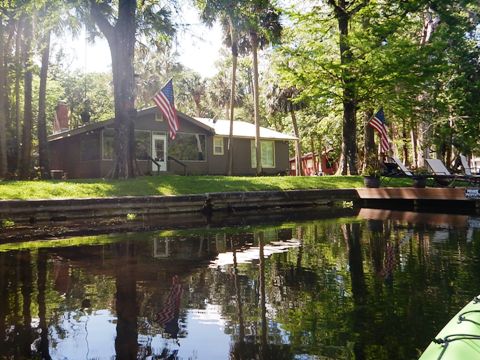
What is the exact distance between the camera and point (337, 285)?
512cm

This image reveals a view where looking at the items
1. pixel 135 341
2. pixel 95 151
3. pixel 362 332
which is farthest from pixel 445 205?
pixel 95 151

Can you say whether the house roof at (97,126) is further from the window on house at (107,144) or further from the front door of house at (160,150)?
the front door of house at (160,150)

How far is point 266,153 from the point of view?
29.0m

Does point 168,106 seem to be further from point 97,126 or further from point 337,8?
point 337,8

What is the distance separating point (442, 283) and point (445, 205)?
11758 millimetres

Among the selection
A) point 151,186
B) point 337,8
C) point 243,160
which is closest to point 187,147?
point 243,160

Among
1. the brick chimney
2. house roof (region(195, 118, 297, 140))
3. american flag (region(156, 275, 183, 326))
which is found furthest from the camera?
the brick chimney

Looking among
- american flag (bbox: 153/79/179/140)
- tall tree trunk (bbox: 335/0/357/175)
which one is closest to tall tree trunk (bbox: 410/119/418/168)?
tall tree trunk (bbox: 335/0/357/175)

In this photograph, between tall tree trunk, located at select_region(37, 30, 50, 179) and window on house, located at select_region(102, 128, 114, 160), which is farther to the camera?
window on house, located at select_region(102, 128, 114, 160)

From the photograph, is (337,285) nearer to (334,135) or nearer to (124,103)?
(124,103)

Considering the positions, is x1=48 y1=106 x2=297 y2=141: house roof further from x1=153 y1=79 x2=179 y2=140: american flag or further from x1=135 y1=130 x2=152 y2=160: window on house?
x1=153 y1=79 x2=179 y2=140: american flag

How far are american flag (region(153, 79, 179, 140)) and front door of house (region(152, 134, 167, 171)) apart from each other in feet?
24.0

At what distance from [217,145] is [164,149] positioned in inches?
147

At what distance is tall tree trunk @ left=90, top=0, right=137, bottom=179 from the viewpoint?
17641 mm
